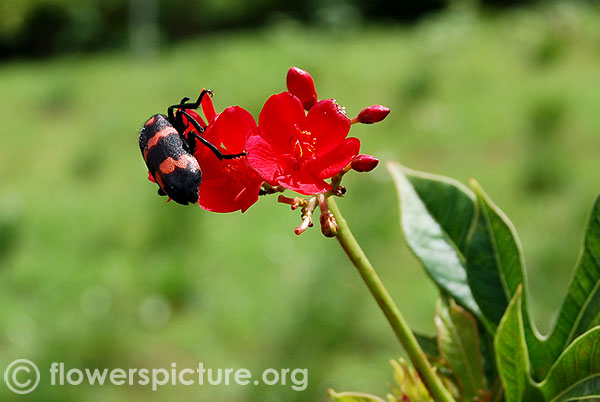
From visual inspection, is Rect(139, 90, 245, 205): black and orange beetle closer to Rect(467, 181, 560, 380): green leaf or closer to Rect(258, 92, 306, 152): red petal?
Rect(258, 92, 306, 152): red petal

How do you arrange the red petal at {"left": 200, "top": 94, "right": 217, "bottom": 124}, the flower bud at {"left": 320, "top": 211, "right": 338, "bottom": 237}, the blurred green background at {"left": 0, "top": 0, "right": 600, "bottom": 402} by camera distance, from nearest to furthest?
the flower bud at {"left": 320, "top": 211, "right": 338, "bottom": 237} → the red petal at {"left": 200, "top": 94, "right": 217, "bottom": 124} → the blurred green background at {"left": 0, "top": 0, "right": 600, "bottom": 402}

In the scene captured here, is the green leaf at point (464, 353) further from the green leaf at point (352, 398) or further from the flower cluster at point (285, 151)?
the flower cluster at point (285, 151)

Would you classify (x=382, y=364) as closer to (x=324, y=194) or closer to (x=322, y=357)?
(x=322, y=357)

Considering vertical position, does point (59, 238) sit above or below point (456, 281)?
below

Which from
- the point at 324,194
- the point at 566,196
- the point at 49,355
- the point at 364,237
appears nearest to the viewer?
the point at 324,194

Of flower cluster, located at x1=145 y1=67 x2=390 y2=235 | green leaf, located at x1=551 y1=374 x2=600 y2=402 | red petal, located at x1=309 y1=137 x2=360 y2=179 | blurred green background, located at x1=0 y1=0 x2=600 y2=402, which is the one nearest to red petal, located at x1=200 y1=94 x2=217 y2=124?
flower cluster, located at x1=145 y1=67 x2=390 y2=235

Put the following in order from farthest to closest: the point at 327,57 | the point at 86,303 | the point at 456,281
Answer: the point at 327,57
the point at 86,303
the point at 456,281

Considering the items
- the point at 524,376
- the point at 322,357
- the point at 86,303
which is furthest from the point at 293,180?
the point at 86,303
